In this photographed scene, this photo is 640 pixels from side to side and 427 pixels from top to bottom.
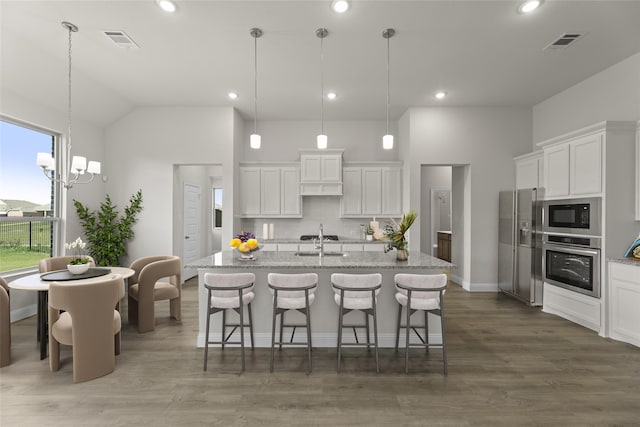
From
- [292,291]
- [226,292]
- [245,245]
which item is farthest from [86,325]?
[292,291]

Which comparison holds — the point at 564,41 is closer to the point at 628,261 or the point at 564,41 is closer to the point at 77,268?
the point at 628,261

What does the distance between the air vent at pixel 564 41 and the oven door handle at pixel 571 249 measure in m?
2.37

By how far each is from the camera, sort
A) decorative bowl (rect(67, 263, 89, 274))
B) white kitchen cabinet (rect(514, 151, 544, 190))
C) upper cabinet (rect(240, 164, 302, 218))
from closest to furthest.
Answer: decorative bowl (rect(67, 263, 89, 274)) → white kitchen cabinet (rect(514, 151, 544, 190)) → upper cabinet (rect(240, 164, 302, 218))

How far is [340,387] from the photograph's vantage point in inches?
97.5

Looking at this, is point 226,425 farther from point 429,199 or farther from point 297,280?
point 429,199

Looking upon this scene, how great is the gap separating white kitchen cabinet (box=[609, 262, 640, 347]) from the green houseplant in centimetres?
684

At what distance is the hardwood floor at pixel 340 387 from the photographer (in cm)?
213

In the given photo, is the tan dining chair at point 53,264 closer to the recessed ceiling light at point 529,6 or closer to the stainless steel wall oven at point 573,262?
the recessed ceiling light at point 529,6

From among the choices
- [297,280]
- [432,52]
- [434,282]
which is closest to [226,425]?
[297,280]

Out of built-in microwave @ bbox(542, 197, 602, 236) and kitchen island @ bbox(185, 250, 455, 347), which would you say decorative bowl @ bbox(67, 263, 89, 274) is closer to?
kitchen island @ bbox(185, 250, 455, 347)

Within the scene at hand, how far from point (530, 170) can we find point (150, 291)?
5.72m

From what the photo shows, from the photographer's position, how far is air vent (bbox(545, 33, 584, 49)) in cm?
333

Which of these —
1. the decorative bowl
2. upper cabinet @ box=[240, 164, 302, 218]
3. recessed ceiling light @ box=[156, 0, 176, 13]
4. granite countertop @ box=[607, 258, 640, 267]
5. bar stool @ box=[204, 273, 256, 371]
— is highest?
recessed ceiling light @ box=[156, 0, 176, 13]

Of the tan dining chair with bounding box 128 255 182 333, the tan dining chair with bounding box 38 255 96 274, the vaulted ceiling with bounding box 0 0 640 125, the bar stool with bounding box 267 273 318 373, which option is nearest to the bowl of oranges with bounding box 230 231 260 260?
the bar stool with bounding box 267 273 318 373
